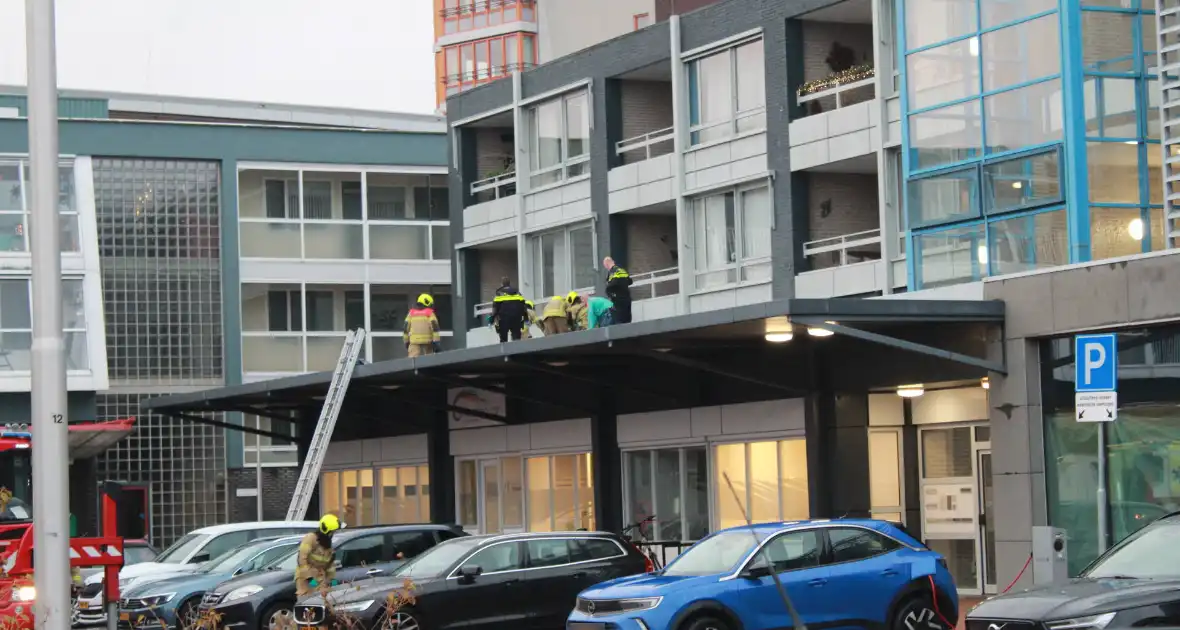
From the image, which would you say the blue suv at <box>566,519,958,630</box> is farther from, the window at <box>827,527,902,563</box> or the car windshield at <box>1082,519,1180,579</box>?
the car windshield at <box>1082,519,1180,579</box>

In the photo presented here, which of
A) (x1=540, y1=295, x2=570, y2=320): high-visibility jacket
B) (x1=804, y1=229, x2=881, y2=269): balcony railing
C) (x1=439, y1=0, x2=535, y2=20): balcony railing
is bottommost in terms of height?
(x1=540, y1=295, x2=570, y2=320): high-visibility jacket

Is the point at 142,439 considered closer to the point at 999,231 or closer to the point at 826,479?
the point at 826,479

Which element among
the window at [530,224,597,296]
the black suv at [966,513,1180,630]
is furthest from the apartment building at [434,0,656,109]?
the black suv at [966,513,1180,630]

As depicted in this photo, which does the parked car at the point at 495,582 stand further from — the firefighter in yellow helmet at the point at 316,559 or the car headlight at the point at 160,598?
the car headlight at the point at 160,598

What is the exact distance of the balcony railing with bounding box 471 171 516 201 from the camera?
1548 inches

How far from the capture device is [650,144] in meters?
35.2

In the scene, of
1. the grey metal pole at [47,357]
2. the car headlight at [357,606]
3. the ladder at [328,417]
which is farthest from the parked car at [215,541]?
the grey metal pole at [47,357]

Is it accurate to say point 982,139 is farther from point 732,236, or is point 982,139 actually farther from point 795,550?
point 732,236

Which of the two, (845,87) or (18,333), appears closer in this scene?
(845,87)

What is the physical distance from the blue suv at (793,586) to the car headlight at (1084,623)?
448cm

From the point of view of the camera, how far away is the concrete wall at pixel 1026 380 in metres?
21.7

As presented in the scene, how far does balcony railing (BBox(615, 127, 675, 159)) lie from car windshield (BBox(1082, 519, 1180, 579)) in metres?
20.2

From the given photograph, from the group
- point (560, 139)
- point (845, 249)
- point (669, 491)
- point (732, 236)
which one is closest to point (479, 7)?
point (560, 139)

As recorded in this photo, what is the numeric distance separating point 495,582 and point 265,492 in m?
28.5
